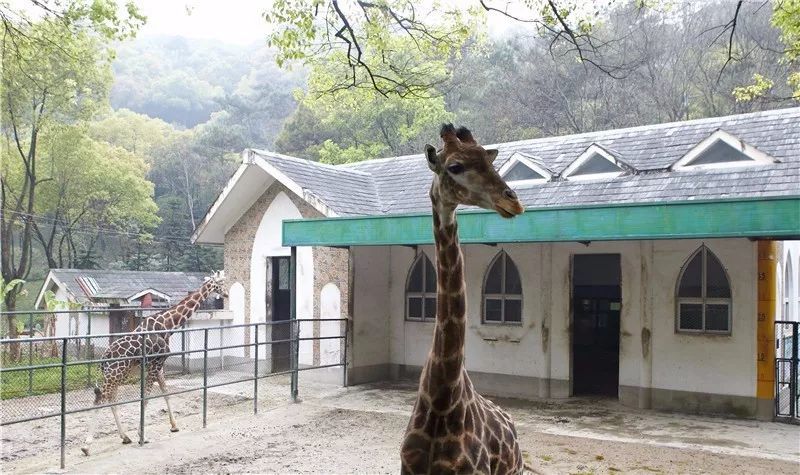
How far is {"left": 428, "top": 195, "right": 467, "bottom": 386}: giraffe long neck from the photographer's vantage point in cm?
395

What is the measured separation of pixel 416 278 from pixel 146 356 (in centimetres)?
592

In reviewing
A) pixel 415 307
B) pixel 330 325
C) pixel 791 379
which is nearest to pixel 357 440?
pixel 330 325

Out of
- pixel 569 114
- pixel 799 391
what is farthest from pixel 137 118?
pixel 799 391

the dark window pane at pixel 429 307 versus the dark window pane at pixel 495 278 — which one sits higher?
the dark window pane at pixel 495 278

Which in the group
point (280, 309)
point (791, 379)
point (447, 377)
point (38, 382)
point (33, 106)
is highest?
point (33, 106)

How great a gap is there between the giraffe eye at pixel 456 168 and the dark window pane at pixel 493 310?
27.1ft

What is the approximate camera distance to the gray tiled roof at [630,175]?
10.0 m

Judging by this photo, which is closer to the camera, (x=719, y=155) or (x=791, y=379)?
(x=791, y=379)

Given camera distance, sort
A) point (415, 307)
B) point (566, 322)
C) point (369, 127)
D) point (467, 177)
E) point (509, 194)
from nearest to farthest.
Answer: point (509, 194)
point (467, 177)
point (566, 322)
point (415, 307)
point (369, 127)

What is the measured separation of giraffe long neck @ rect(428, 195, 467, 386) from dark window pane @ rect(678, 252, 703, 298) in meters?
7.23

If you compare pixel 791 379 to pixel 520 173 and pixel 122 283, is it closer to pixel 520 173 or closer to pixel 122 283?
pixel 520 173

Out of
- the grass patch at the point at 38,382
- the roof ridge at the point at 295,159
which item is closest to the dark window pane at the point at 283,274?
the roof ridge at the point at 295,159

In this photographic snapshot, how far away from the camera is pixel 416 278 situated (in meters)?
→ 12.8

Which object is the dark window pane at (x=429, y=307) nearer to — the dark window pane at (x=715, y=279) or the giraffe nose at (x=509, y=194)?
the dark window pane at (x=715, y=279)
